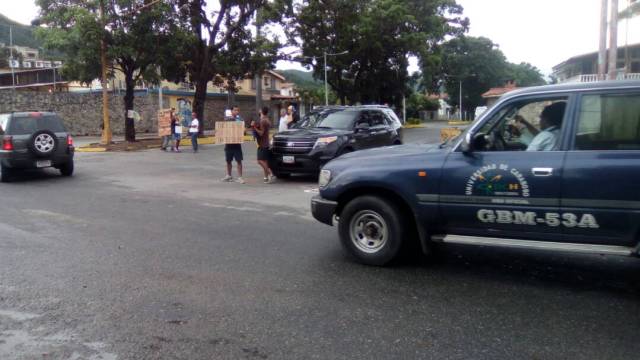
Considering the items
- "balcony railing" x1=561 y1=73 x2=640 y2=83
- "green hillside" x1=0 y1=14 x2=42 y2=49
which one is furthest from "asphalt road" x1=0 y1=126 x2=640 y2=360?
"green hillside" x1=0 y1=14 x2=42 y2=49

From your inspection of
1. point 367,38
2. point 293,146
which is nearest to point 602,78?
point 293,146

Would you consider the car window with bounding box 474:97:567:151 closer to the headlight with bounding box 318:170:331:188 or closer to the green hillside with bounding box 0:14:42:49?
the headlight with bounding box 318:170:331:188

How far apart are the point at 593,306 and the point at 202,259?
392 centimetres

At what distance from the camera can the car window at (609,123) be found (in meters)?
4.69

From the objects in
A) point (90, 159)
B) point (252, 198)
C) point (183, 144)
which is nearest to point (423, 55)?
point (183, 144)

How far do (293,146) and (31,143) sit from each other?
244 inches

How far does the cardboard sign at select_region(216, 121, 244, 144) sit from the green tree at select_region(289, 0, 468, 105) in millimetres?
25551

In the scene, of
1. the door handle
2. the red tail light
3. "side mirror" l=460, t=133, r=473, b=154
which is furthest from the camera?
the red tail light

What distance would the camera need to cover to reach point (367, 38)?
40344 mm

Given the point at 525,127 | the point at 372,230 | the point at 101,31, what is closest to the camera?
the point at 525,127

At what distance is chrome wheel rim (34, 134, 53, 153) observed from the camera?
1281 centimetres

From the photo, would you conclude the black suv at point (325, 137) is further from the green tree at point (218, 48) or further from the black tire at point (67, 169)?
the green tree at point (218, 48)

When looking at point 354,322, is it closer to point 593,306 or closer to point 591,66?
point 593,306

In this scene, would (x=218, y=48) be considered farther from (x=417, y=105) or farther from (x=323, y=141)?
(x=417, y=105)
